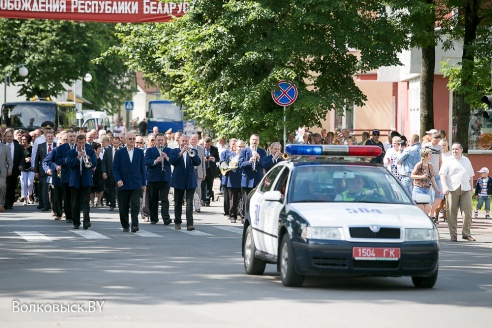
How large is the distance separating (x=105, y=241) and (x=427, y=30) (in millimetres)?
15225

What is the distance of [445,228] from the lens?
84.7 ft

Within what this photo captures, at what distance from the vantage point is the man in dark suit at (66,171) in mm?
24828

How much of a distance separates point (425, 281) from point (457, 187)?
350 inches

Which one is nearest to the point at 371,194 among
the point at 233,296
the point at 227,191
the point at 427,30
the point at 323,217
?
the point at 323,217

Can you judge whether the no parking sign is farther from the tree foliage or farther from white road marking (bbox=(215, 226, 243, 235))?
the tree foliage

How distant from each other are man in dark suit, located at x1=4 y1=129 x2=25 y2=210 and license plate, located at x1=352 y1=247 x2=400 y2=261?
1917 cm

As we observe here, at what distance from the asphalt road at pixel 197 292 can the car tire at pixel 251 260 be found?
0.56 ft

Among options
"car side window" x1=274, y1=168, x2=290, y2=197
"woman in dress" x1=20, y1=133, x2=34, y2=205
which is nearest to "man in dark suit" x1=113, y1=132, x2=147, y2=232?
"car side window" x1=274, y1=168, x2=290, y2=197

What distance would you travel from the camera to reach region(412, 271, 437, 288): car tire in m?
13.7

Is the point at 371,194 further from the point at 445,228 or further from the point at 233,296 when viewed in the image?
the point at 445,228

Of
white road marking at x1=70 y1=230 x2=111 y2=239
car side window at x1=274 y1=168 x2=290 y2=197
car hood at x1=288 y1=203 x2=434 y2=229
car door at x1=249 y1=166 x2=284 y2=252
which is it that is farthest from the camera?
white road marking at x1=70 y1=230 x2=111 y2=239

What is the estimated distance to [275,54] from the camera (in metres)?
31.8

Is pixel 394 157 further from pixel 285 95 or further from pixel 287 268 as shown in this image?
pixel 287 268

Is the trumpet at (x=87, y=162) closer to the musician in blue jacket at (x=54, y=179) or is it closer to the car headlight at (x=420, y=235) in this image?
the musician in blue jacket at (x=54, y=179)
